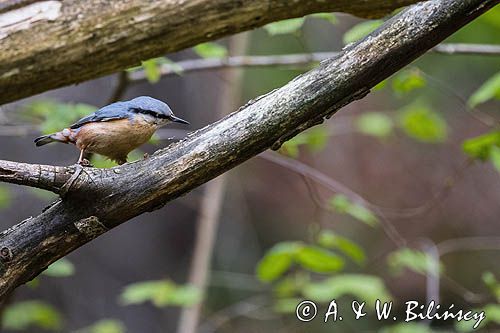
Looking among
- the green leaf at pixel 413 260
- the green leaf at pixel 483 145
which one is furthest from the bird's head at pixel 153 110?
the green leaf at pixel 413 260

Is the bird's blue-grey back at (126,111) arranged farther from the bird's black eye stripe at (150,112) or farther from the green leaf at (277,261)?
the green leaf at (277,261)

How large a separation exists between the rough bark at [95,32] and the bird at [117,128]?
0.22m

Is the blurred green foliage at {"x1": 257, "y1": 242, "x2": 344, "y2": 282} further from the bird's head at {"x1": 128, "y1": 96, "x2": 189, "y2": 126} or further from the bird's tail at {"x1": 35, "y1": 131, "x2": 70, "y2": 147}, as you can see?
the bird's tail at {"x1": 35, "y1": 131, "x2": 70, "y2": 147}

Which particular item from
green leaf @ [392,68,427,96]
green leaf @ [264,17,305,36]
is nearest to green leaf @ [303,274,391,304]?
green leaf @ [392,68,427,96]

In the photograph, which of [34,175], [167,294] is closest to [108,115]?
[34,175]

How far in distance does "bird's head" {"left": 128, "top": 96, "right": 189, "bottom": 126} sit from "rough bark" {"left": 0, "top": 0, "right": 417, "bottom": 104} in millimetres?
236

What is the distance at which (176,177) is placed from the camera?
1486mm

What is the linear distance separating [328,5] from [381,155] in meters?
3.71

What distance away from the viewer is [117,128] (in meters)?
1.68

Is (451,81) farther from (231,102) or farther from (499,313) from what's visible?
(499,313)

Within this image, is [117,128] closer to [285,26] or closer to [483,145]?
[285,26]

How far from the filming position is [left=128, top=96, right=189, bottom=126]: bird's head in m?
1.71

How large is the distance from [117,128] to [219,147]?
1.07 ft

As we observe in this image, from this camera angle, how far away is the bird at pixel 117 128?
168 cm
